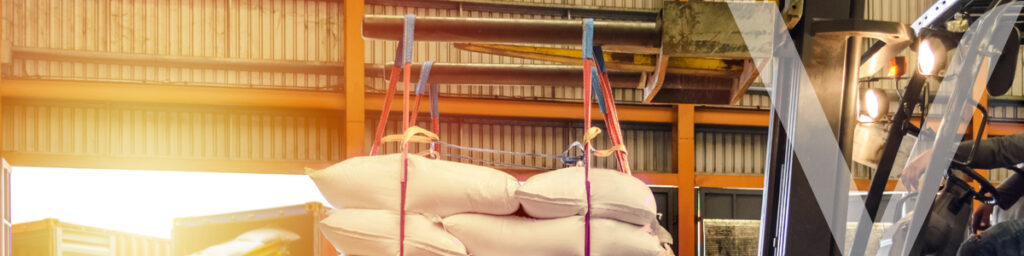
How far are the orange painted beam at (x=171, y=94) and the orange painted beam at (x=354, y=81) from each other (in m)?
0.22

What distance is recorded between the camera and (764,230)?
11.6 ft

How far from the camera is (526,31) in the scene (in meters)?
3.11

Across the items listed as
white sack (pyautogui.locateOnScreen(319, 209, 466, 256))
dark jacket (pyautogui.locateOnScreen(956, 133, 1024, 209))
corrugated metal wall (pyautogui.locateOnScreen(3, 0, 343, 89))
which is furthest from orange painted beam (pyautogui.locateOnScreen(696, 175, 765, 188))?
white sack (pyautogui.locateOnScreen(319, 209, 466, 256))

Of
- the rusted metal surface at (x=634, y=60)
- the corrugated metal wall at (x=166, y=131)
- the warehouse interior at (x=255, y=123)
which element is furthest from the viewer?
the corrugated metal wall at (x=166, y=131)

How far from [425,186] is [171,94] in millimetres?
7859

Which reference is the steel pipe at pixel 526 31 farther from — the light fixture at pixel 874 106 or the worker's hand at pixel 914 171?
the light fixture at pixel 874 106

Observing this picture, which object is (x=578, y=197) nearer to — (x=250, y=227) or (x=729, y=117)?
(x=250, y=227)

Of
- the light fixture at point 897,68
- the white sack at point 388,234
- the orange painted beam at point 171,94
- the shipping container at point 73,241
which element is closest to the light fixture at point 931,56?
the light fixture at point 897,68

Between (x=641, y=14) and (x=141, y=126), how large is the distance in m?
6.99

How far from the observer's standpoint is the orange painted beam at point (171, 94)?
951 centimetres

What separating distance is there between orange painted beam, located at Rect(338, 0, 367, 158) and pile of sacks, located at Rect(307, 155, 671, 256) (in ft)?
23.1

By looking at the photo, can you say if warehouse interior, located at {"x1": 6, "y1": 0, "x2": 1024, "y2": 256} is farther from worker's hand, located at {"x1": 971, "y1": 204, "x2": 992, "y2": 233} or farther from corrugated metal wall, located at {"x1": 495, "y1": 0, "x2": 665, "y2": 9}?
worker's hand, located at {"x1": 971, "y1": 204, "x2": 992, "y2": 233}

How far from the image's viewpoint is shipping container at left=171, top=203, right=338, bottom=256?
29.1 feet

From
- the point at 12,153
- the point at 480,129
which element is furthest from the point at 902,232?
the point at 12,153
